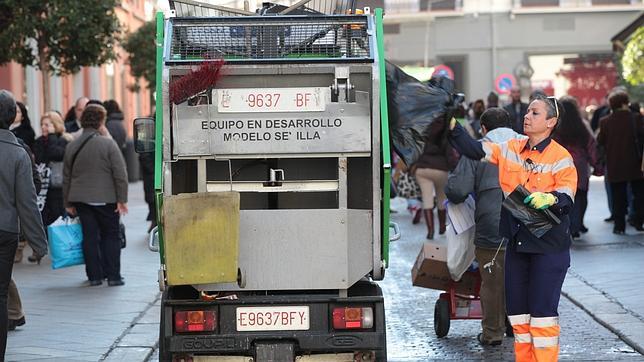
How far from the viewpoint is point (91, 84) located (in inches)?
1347

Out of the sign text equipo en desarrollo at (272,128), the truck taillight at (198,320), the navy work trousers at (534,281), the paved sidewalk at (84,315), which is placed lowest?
the paved sidewalk at (84,315)

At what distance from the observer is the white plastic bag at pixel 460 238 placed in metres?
9.40

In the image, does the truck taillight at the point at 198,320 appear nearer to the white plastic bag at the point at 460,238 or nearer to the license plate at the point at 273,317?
the license plate at the point at 273,317

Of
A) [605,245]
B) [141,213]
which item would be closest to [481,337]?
[605,245]

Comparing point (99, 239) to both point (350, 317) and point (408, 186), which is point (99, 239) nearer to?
point (350, 317)

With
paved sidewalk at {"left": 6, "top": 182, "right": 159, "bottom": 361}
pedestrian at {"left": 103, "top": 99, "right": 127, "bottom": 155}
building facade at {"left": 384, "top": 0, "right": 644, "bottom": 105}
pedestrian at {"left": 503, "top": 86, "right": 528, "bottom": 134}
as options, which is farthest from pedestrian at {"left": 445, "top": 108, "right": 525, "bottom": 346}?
building facade at {"left": 384, "top": 0, "right": 644, "bottom": 105}

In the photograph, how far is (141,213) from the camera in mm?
22438

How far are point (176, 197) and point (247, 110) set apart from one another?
2.12 feet

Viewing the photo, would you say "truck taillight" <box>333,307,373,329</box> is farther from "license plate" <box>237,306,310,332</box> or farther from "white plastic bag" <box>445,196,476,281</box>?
"white plastic bag" <box>445,196,476,281</box>

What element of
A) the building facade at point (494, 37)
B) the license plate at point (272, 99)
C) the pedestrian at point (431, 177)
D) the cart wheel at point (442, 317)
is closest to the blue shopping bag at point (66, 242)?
the cart wheel at point (442, 317)

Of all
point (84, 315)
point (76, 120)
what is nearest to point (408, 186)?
point (76, 120)

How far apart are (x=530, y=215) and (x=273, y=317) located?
5.10 ft

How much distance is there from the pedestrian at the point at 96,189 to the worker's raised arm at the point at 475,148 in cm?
582

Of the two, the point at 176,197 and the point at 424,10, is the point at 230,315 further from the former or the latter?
the point at 424,10
